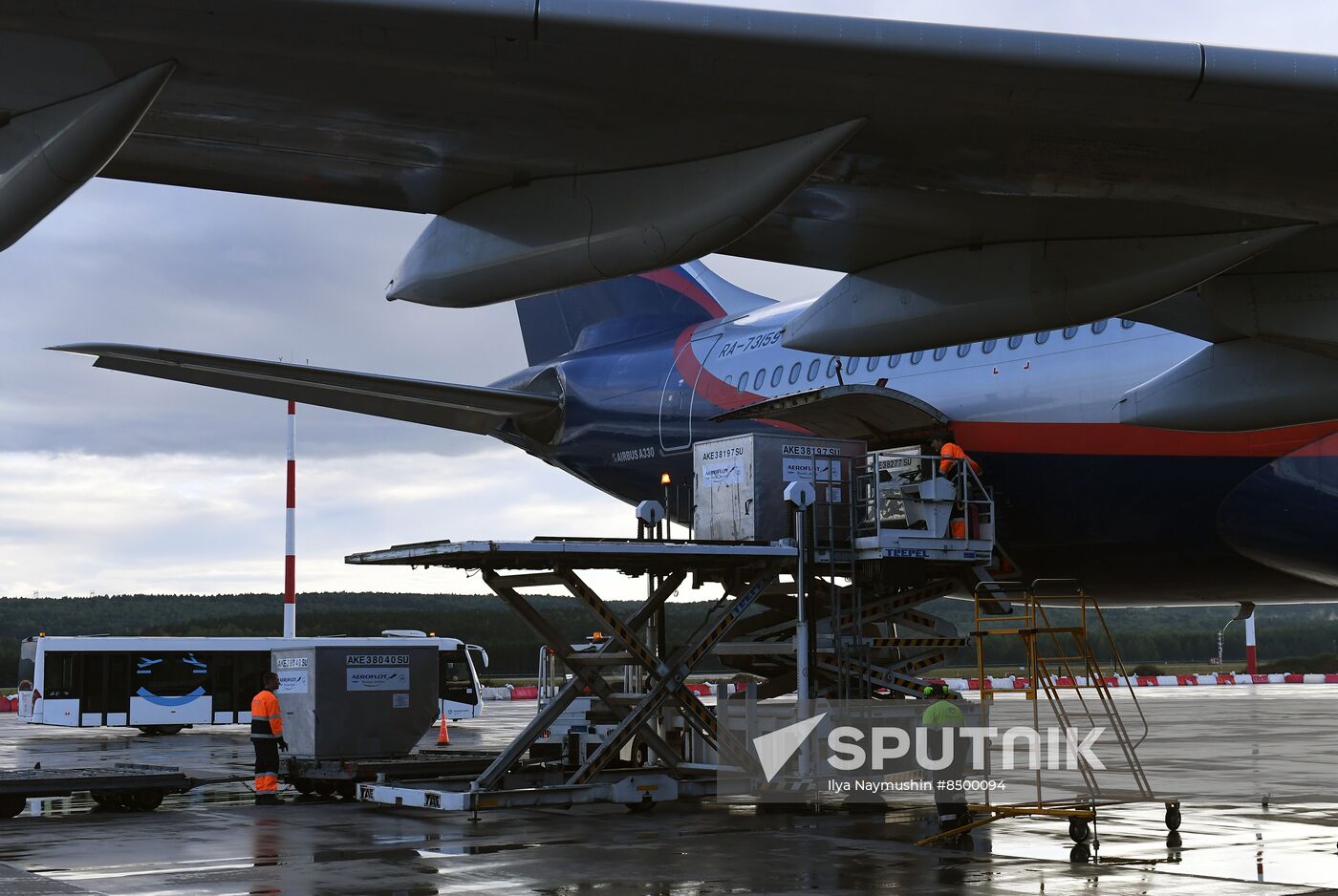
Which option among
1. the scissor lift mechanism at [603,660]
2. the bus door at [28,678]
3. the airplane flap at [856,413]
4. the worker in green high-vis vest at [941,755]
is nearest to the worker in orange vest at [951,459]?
the airplane flap at [856,413]

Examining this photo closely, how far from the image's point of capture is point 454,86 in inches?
247

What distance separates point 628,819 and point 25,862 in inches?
235

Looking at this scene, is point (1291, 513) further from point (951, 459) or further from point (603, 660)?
point (603, 660)

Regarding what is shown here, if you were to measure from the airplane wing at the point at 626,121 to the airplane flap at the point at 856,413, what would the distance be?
1241 cm

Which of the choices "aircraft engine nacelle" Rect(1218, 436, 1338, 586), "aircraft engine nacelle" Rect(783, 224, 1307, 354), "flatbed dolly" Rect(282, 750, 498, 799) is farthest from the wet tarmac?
"aircraft engine nacelle" Rect(783, 224, 1307, 354)

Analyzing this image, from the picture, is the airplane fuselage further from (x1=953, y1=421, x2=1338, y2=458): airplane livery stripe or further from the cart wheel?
the cart wheel

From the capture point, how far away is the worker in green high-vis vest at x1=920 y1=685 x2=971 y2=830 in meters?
13.6

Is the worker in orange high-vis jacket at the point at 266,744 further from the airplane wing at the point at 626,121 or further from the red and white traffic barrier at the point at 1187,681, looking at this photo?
the red and white traffic barrier at the point at 1187,681

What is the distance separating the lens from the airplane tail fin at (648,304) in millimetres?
29734

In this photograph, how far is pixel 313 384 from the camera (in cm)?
2078

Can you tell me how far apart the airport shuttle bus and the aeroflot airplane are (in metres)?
14.0

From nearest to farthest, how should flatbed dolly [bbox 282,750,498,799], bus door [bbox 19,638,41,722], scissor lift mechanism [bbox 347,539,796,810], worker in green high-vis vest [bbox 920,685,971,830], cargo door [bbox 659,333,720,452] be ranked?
worker in green high-vis vest [bbox 920,685,971,830] → scissor lift mechanism [bbox 347,539,796,810] → flatbed dolly [bbox 282,750,498,799] → cargo door [bbox 659,333,720,452] → bus door [bbox 19,638,41,722]

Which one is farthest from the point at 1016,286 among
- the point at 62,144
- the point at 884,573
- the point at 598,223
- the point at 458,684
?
the point at 458,684

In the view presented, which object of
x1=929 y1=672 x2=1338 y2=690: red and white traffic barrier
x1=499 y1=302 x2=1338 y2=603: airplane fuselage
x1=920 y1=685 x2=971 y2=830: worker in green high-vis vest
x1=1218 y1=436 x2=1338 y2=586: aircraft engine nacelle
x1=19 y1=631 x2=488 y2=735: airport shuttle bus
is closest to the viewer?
x1=920 y1=685 x2=971 y2=830: worker in green high-vis vest
